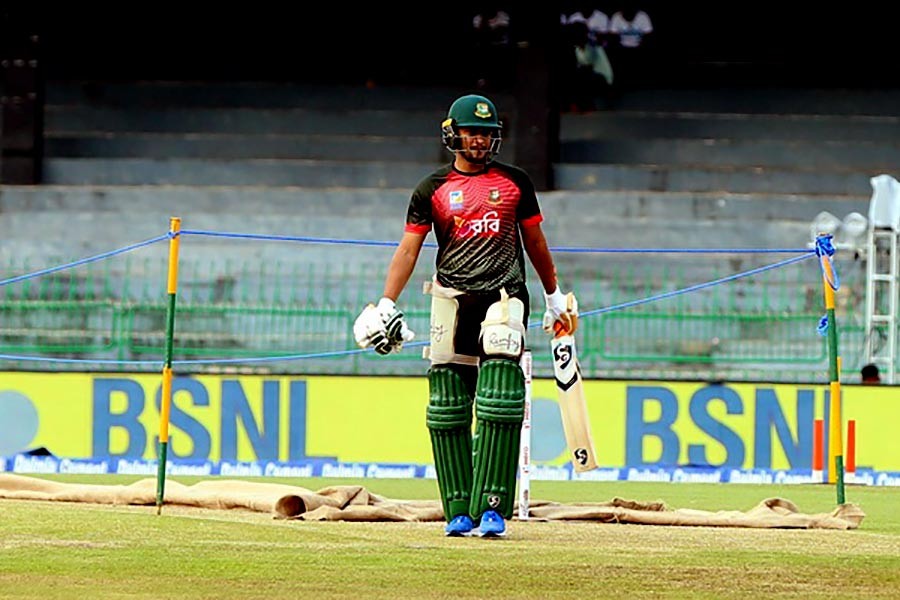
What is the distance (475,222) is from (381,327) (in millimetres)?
687

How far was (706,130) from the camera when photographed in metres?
27.8

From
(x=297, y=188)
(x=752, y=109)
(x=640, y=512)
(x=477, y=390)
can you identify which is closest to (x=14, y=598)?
(x=477, y=390)

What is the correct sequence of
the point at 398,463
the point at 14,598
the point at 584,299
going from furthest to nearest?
the point at 584,299
the point at 398,463
the point at 14,598

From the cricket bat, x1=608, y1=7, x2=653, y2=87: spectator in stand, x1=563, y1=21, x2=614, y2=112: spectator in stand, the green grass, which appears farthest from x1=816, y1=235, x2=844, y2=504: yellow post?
x1=608, y1=7, x2=653, y2=87: spectator in stand

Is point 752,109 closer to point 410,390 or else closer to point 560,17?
point 560,17

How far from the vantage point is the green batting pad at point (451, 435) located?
9.59 m

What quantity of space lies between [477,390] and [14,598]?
3220mm

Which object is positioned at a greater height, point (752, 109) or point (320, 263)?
point (752, 109)

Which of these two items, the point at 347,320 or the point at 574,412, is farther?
the point at 347,320

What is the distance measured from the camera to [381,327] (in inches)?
380

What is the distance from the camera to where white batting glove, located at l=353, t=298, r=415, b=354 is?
9648mm

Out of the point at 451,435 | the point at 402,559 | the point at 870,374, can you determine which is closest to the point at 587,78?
the point at 870,374

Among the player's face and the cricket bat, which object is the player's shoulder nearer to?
the player's face

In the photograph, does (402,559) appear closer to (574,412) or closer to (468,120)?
(468,120)
